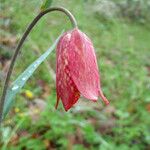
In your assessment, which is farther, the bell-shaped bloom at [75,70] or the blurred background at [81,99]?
the blurred background at [81,99]

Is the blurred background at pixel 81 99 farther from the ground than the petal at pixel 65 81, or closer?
closer

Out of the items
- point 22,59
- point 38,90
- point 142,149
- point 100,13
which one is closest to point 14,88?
point 142,149

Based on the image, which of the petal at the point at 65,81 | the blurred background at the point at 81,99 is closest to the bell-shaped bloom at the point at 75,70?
the petal at the point at 65,81

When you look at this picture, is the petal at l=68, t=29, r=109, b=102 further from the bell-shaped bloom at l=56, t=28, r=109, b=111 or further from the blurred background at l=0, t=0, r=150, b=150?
the blurred background at l=0, t=0, r=150, b=150

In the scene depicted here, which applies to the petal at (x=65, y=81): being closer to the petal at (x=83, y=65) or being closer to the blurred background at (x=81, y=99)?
the petal at (x=83, y=65)

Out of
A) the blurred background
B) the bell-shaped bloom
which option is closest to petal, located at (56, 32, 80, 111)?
the bell-shaped bloom

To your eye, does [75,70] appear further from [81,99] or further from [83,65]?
[81,99]

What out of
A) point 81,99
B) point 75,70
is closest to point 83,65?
point 75,70
